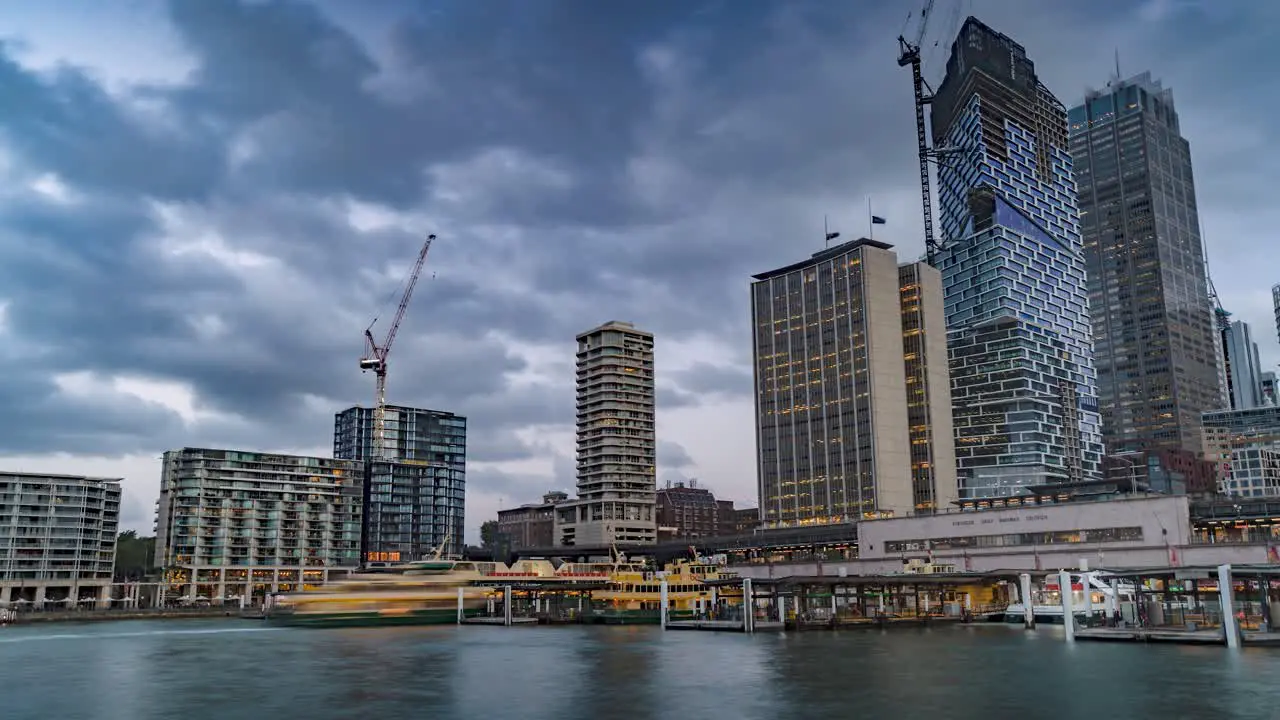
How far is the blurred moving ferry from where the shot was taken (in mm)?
146500

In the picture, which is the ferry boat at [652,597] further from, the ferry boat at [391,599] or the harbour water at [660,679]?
the harbour water at [660,679]

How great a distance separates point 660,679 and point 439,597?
97.9m

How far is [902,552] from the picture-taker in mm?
165125

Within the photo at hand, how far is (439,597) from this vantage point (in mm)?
153500

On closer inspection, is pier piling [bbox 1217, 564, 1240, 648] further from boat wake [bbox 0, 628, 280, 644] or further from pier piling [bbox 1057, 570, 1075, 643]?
boat wake [bbox 0, 628, 280, 644]

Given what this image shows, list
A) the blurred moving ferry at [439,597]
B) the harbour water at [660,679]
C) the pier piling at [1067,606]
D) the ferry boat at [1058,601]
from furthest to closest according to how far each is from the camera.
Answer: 1. the blurred moving ferry at [439,597]
2. the ferry boat at [1058,601]
3. the pier piling at [1067,606]
4. the harbour water at [660,679]

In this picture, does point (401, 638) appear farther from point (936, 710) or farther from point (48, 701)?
point (936, 710)

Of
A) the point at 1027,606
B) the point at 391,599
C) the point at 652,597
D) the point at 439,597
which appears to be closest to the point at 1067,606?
the point at 1027,606

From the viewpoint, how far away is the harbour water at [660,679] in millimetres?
48031

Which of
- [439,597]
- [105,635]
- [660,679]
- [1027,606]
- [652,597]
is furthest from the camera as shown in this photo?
[439,597]

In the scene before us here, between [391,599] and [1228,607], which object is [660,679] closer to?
[1228,607]

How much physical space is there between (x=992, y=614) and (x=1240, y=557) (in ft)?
101

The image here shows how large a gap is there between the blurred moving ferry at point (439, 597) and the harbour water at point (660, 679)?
4405cm

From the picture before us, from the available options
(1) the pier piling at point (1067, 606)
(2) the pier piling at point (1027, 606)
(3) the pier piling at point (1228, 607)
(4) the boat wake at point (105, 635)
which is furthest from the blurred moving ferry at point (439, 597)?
(3) the pier piling at point (1228, 607)
